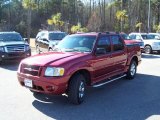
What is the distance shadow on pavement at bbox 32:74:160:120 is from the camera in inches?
260

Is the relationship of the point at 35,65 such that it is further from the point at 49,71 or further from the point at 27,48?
Result: the point at 27,48

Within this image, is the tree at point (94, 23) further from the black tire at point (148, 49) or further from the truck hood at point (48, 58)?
the truck hood at point (48, 58)

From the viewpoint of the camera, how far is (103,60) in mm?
8516

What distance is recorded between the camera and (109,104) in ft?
24.6

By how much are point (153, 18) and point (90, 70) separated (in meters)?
65.9

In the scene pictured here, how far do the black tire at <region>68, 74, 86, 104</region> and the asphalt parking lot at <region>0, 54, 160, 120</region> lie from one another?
0.17 metres

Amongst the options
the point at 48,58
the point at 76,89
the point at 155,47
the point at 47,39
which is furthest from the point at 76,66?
the point at 155,47

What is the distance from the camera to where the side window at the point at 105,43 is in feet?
28.1

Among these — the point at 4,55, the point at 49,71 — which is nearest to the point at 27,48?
the point at 4,55

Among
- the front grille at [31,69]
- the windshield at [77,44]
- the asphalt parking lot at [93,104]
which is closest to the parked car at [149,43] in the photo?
the asphalt parking lot at [93,104]

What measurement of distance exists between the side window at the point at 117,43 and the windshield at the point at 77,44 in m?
1.12

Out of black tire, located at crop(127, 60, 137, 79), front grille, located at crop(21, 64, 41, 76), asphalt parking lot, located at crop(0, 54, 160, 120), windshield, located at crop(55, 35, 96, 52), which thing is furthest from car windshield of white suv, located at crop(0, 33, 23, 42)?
front grille, located at crop(21, 64, 41, 76)

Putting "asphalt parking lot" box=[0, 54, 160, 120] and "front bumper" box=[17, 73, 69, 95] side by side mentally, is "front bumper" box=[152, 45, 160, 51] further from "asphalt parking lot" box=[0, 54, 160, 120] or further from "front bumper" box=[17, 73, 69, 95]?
"front bumper" box=[17, 73, 69, 95]

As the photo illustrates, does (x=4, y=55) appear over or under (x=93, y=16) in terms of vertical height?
under
